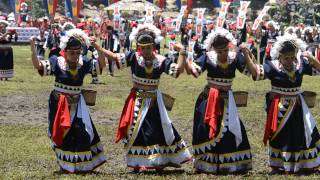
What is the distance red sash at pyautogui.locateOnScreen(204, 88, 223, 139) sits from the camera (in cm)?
838

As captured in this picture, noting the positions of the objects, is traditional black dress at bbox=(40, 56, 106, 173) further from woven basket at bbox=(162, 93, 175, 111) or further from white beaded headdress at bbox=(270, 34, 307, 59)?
white beaded headdress at bbox=(270, 34, 307, 59)

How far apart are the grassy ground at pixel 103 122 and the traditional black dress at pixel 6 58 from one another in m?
0.46

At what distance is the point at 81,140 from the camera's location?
830cm

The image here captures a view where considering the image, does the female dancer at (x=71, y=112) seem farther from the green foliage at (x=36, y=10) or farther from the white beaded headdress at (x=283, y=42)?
the green foliage at (x=36, y=10)

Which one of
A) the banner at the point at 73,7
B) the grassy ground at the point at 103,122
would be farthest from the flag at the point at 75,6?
the grassy ground at the point at 103,122

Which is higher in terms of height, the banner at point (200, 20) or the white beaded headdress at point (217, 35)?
the white beaded headdress at point (217, 35)

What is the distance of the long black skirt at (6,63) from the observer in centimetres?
1970

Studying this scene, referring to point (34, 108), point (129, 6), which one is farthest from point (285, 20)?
point (34, 108)

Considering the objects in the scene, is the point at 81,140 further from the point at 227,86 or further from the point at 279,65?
the point at 279,65

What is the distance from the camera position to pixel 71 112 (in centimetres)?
839

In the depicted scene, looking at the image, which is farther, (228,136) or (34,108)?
(34,108)

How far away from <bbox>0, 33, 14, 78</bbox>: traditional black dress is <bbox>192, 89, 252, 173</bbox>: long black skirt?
12.2m

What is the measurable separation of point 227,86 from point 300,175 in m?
1.48

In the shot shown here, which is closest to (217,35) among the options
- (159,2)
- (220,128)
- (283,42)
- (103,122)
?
(283,42)
